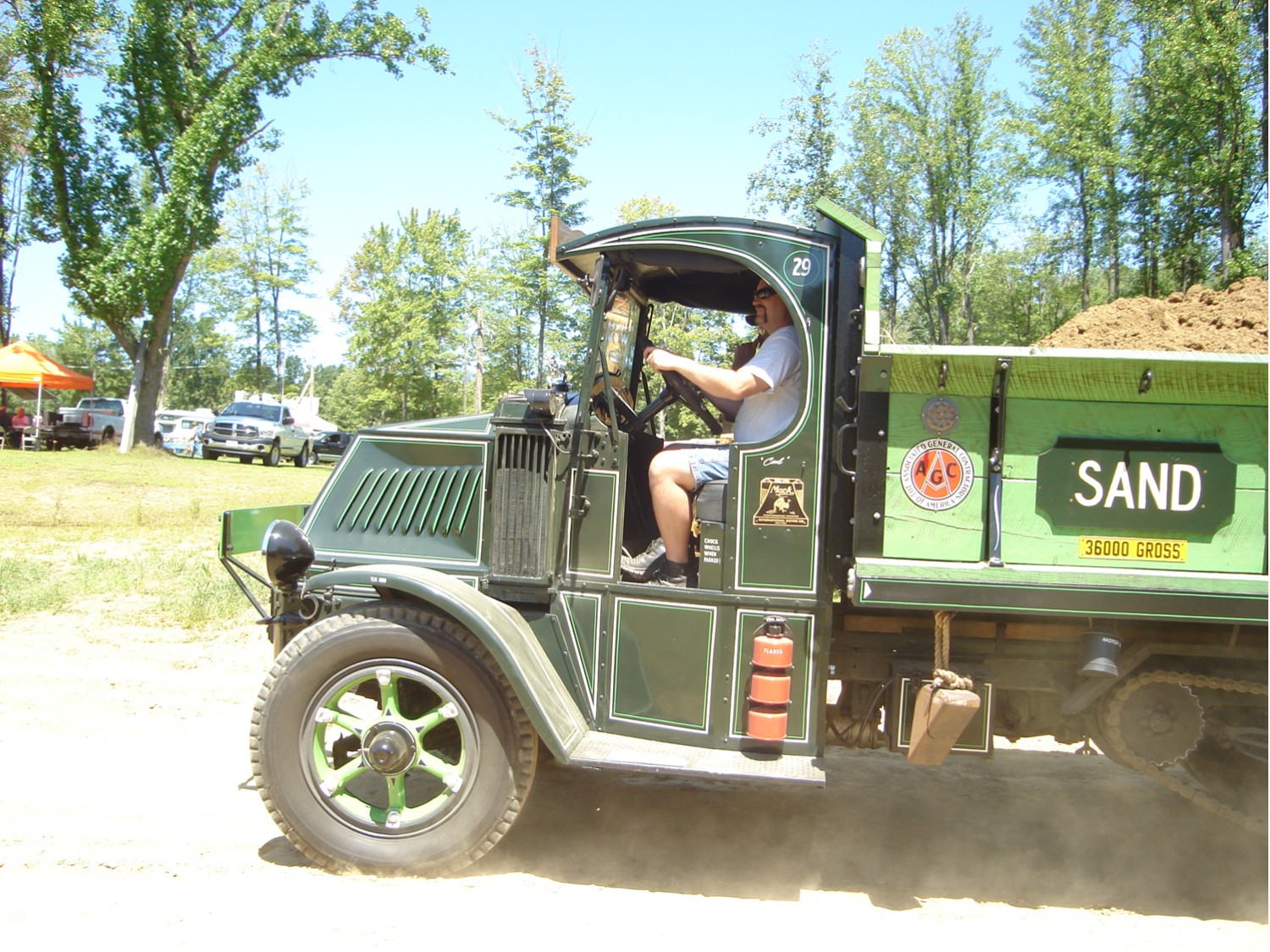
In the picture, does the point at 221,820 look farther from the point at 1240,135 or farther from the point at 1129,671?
the point at 1240,135

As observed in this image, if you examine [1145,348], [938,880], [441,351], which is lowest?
[938,880]

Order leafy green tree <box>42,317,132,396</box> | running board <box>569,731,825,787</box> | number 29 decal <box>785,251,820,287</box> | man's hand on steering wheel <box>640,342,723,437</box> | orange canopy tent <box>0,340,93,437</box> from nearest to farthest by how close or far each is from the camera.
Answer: running board <box>569,731,825,787</box>
number 29 decal <box>785,251,820,287</box>
man's hand on steering wheel <box>640,342,723,437</box>
orange canopy tent <box>0,340,93,437</box>
leafy green tree <box>42,317,132,396</box>

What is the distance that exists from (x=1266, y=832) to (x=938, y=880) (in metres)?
1.23

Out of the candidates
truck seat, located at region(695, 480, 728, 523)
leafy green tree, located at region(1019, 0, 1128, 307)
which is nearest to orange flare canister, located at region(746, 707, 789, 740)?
truck seat, located at region(695, 480, 728, 523)

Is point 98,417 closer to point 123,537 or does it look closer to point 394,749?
point 123,537

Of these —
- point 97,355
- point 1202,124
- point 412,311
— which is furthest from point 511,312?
point 97,355

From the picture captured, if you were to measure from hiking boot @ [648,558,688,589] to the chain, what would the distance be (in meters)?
1.73

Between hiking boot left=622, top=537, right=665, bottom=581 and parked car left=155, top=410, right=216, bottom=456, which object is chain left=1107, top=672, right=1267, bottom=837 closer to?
hiking boot left=622, top=537, right=665, bottom=581

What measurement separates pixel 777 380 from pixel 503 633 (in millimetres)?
1478

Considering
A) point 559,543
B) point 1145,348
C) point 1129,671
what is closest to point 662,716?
point 559,543

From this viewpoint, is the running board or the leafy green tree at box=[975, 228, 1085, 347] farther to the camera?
the leafy green tree at box=[975, 228, 1085, 347]

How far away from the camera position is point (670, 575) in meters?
4.29

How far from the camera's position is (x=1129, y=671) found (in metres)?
4.03

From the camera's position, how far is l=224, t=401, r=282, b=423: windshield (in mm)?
29141
